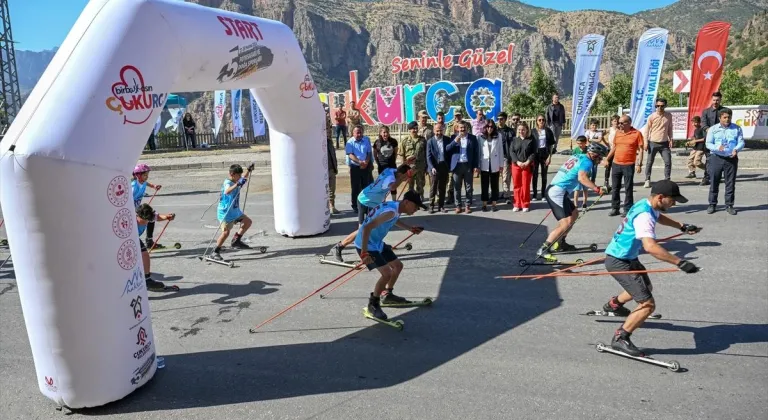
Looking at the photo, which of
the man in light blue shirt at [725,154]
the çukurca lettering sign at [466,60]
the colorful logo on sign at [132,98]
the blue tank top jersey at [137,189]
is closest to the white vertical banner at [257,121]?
the çukurca lettering sign at [466,60]

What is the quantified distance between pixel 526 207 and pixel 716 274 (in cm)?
477

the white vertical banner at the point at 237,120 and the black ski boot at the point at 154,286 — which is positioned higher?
the white vertical banner at the point at 237,120

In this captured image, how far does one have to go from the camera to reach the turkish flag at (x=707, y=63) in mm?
15922

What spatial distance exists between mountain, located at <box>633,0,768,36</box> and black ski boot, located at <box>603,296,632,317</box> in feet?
444

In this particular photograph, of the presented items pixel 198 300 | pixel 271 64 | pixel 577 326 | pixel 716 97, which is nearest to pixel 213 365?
pixel 198 300

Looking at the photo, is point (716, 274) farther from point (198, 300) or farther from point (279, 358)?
point (198, 300)

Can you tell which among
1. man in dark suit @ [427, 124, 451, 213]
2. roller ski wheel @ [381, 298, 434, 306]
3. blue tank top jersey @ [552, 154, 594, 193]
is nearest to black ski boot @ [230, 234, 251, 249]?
roller ski wheel @ [381, 298, 434, 306]

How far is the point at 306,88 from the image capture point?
1004cm

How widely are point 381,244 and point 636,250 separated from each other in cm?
293

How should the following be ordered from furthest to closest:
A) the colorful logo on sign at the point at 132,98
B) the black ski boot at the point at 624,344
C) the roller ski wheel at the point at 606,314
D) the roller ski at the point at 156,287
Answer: the roller ski at the point at 156,287
the roller ski wheel at the point at 606,314
the black ski boot at the point at 624,344
the colorful logo on sign at the point at 132,98

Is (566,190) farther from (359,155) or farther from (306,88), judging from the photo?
(306,88)

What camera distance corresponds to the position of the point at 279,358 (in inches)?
236

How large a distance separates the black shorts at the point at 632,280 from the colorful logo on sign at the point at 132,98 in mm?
Result: 4990

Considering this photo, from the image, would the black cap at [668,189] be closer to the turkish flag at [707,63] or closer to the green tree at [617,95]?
the turkish flag at [707,63]
